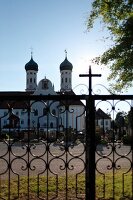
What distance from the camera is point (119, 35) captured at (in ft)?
40.0

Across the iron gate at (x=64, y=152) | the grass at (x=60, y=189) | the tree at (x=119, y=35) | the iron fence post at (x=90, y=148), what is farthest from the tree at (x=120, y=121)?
the tree at (x=119, y=35)

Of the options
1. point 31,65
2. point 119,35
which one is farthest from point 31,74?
point 119,35

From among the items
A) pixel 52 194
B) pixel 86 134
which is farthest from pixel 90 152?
pixel 52 194

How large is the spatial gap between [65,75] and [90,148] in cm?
7694

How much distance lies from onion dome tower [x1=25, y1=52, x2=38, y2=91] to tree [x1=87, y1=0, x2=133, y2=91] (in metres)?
69.0

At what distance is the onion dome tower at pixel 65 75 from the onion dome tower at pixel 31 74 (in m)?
5.39

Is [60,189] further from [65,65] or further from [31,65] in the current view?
[31,65]

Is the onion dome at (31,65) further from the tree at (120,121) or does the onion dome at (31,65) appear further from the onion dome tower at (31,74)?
the tree at (120,121)

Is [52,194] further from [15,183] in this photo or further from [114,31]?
[114,31]

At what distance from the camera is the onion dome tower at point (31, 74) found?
81250 millimetres

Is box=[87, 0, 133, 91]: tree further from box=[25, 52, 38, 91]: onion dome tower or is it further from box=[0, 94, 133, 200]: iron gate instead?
box=[25, 52, 38, 91]: onion dome tower

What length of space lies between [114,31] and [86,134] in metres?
6.47

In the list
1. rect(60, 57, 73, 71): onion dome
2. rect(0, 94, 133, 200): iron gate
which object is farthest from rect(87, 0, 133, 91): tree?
rect(60, 57, 73, 71): onion dome

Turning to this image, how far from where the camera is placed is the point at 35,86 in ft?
286
